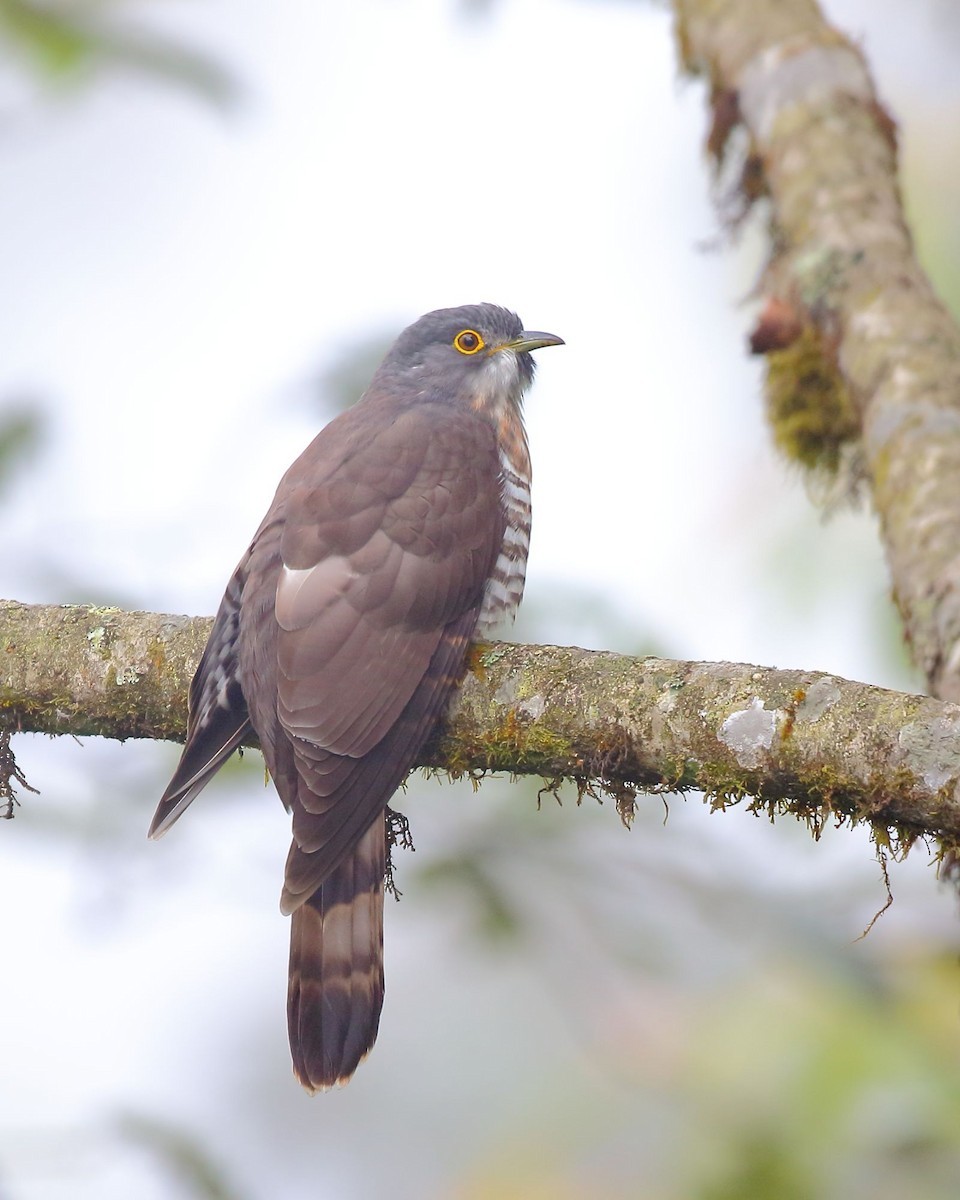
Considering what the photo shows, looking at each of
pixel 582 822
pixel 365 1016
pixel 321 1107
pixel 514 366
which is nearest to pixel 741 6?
pixel 514 366

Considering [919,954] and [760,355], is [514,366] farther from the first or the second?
[919,954]

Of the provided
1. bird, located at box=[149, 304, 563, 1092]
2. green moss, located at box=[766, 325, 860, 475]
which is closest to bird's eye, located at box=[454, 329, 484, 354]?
bird, located at box=[149, 304, 563, 1092]

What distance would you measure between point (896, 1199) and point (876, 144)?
3279 mm

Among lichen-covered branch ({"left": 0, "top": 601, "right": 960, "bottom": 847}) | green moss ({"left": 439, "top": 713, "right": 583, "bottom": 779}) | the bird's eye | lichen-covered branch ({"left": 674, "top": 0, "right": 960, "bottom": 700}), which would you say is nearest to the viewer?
lichen-covered branch ({"left": 0, "top": 601, "right": 960, "bottom": 847})

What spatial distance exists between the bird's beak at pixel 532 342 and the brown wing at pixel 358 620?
37.5 inches

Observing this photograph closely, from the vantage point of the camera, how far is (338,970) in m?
3.38

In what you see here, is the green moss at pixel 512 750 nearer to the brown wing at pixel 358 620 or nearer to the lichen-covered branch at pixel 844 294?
the brown wing at pixel 358 620

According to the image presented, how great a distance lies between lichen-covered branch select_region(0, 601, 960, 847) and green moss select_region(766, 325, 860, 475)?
190cm

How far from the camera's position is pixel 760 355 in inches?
195

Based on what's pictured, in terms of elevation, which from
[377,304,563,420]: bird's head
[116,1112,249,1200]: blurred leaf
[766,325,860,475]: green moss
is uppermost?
[766,325,860,475]: green moss

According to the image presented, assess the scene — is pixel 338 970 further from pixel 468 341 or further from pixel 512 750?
pixel 468 341

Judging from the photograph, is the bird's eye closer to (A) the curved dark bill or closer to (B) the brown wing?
(A) the curved dark bill

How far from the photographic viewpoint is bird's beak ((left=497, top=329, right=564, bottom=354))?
15.9ft

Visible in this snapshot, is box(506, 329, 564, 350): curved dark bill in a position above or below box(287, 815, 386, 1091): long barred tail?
above
